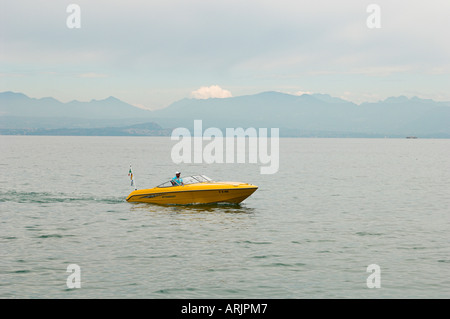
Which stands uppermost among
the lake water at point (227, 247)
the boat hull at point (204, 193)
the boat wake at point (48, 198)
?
the boat hull at point (204, 193)

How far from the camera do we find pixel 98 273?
20234 millimetres

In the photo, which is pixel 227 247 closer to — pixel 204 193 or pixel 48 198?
pixel 204 193

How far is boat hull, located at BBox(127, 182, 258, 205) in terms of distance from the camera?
37.2 metres

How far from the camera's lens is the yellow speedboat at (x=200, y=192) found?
37219 mm

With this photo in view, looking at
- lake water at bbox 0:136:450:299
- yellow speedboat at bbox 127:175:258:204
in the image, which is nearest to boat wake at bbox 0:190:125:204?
lake water at bbox 0:136:450:299

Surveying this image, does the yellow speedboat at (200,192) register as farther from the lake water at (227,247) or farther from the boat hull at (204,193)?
the lake water at (227,247)

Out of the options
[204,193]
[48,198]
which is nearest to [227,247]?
[204,193]

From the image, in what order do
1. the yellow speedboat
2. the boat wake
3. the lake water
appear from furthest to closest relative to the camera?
the boat wake → the yellow speedboat → the lake water

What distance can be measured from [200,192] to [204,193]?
0.31m

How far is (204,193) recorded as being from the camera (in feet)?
122

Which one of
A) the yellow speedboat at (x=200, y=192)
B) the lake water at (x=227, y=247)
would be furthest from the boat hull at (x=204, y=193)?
the lake water at (x=227, y=247)

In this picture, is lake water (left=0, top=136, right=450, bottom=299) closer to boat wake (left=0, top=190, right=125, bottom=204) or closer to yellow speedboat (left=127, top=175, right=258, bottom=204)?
boat wake (left=0, top=190, right=125, bottom=204)
